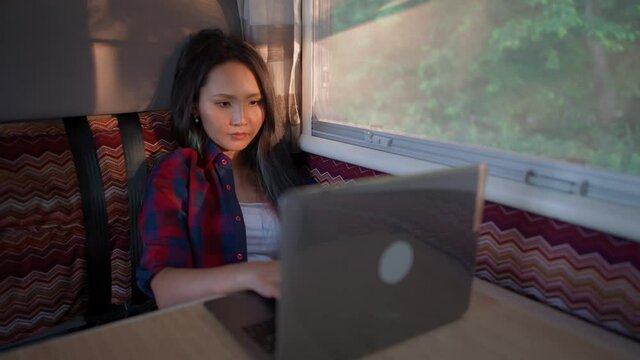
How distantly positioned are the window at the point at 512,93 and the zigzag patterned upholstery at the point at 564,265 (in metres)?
0.04

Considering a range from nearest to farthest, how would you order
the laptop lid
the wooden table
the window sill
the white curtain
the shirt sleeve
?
the laptop lid, the wooden table, the window sill, the shirt sleeve, the white curtain

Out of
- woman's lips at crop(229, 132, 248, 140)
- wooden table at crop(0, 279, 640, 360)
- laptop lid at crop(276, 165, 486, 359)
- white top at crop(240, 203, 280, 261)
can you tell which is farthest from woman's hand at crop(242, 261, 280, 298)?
woman's lips at crop(229, 132, 248, 140)

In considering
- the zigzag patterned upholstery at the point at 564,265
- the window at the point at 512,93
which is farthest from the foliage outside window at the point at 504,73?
the zigzag patterned upholstery at the point at 564,265

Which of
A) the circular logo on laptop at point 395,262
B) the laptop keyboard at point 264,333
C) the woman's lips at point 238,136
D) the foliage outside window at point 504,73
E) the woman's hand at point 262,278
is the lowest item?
the laptop keyboard at point 264,333

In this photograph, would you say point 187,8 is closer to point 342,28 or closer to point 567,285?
point 342,28

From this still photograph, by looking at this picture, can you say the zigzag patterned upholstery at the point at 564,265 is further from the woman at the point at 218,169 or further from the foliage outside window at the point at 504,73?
the woman at the point at 218,169

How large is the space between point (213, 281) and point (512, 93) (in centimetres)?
→ 78

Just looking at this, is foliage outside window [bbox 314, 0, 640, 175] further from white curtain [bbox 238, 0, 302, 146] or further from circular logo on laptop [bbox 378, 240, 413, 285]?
circular logo on laptop [bbox 378, 240, 413, 285]

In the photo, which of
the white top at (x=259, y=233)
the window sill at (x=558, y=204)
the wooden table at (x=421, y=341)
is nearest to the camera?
the wooden table at (x=421, y=341)

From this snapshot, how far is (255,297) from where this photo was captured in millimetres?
822

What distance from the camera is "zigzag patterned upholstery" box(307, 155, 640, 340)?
82 centimetres

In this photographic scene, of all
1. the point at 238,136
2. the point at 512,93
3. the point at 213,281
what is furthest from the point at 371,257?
the point at 238,136

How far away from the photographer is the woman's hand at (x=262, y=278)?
80cm

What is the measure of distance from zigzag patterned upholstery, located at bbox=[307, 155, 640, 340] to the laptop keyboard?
55cm
